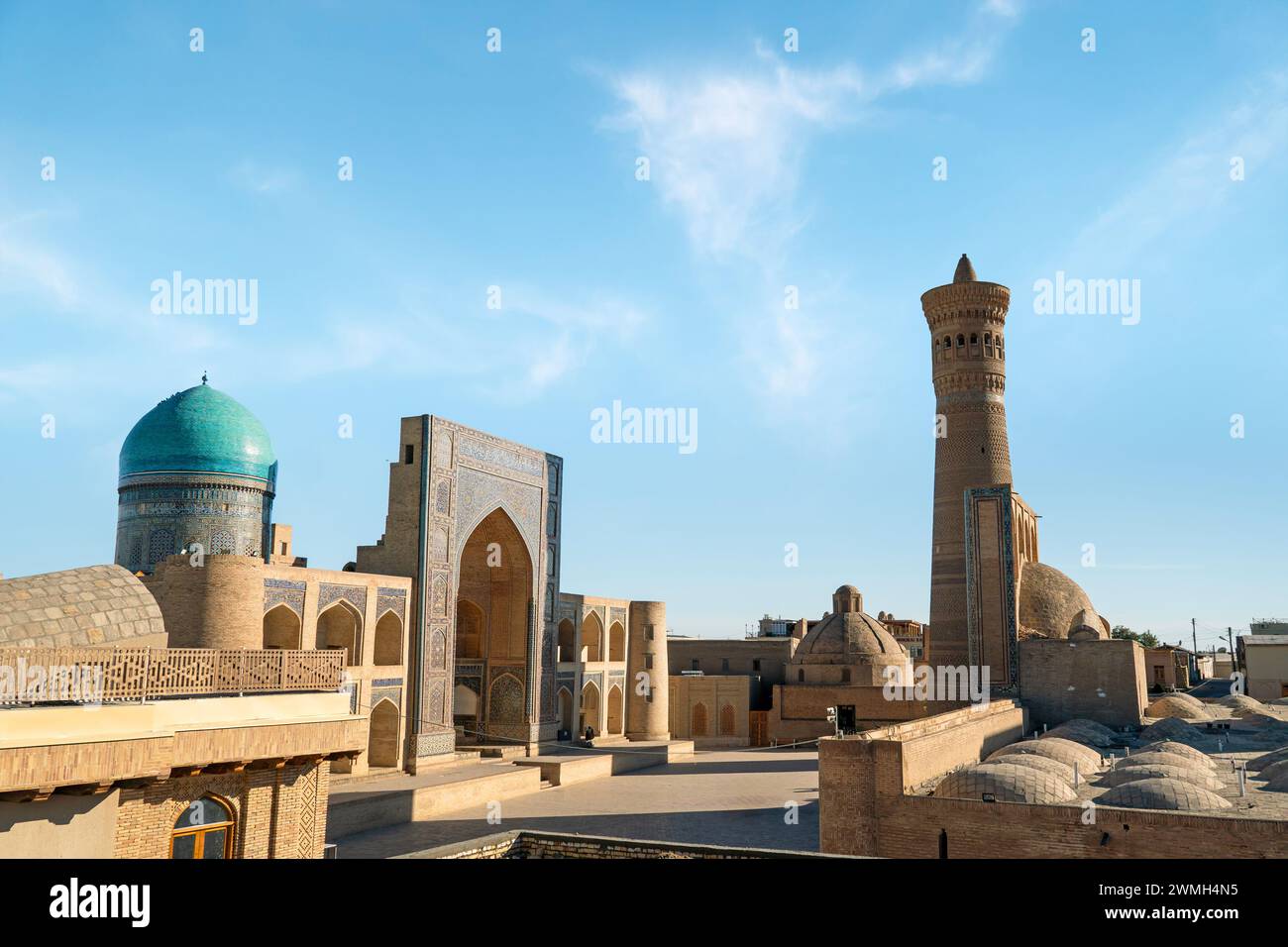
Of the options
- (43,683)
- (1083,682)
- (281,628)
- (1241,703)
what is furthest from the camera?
(1241,703)

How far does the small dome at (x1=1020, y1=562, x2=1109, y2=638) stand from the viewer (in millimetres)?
29516

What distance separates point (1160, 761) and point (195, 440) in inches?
945

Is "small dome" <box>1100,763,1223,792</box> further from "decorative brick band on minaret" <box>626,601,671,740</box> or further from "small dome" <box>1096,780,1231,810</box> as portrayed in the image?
"decorative brick band on minaret" <box>626,601,671,740</box>

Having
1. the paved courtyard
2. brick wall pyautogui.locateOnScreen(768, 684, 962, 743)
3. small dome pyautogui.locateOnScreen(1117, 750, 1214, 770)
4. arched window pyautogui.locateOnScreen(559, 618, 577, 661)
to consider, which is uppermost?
arched window pyautogui.locateOnScreen(559, 618, 577, 661)

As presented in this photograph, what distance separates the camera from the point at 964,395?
3544cm

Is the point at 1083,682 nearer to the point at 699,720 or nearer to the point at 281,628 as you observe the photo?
the point at 699,720

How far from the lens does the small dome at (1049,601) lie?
1162 inches

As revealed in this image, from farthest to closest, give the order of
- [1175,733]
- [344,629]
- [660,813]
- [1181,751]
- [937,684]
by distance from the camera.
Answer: [937,684] → [1175,733] → [344,629] → [660,813] → [1181,751]

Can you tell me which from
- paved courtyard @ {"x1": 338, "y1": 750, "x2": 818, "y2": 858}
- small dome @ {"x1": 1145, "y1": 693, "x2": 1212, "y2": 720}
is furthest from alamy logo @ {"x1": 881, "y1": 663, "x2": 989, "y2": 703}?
paved courtyard @ {"x1": 338, "y1": 750, "x2": 818, "y2": 858}

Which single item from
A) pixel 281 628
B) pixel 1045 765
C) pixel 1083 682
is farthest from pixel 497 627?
pixel 1083 682

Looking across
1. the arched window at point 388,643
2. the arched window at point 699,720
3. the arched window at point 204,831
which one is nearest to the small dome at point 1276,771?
the arched window at point 204,831

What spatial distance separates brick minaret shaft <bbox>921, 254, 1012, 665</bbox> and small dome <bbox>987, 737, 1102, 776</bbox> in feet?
Result: 48.3
